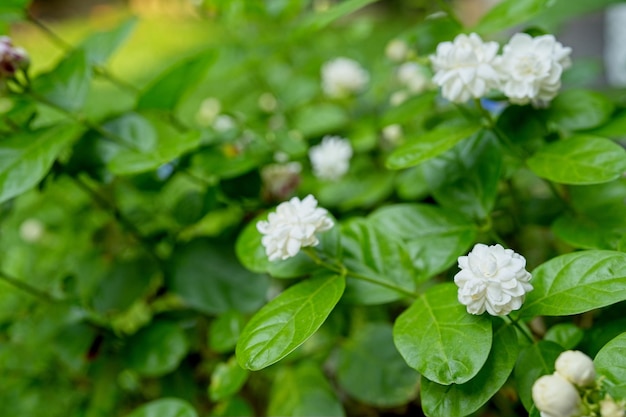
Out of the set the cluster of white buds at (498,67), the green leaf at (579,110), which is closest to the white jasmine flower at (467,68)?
the cluster of white buds at (498,67)

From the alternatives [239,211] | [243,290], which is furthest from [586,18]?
[243,290]

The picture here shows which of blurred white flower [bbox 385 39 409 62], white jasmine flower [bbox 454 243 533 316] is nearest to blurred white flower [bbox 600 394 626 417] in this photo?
white jasmine flower [bbox 454 243 533 316]

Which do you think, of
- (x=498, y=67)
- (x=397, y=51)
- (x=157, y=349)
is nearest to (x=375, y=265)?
(x=498, y=67)

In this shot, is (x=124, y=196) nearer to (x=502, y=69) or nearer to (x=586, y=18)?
(x=502, y=69)

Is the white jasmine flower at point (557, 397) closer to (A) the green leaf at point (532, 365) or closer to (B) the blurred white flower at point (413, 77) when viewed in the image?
(A) the green leaf at point (532, 365)

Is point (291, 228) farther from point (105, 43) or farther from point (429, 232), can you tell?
point (105, 43)
